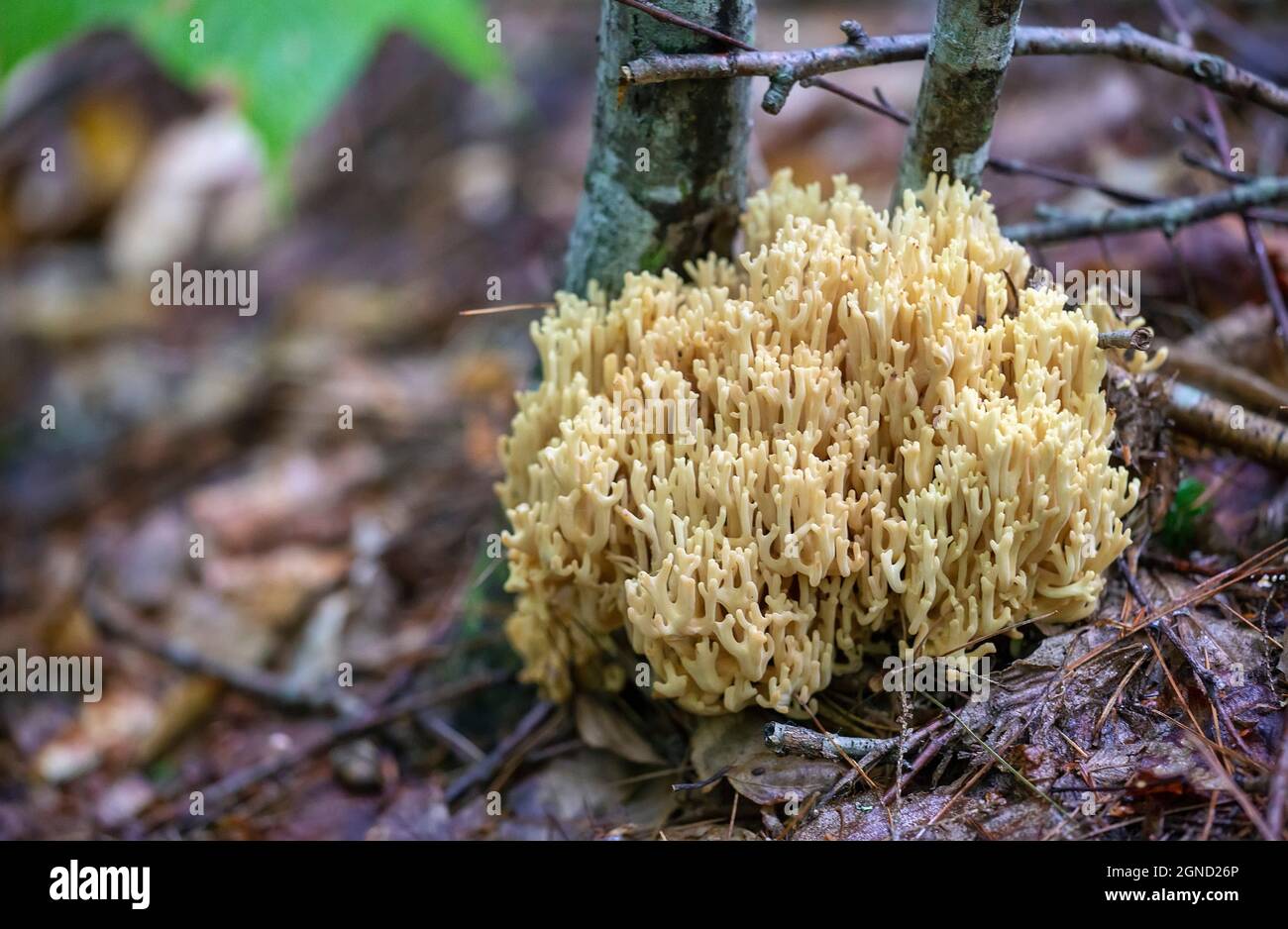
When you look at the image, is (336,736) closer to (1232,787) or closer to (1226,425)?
(1232,787)

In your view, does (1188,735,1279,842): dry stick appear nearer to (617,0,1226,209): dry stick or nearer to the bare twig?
the bare twig

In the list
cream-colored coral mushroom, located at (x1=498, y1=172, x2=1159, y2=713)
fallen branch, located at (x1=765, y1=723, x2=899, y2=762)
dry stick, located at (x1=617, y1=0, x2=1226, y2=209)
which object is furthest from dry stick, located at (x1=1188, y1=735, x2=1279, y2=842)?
dry stick, located at (x1=617, y1=0, x2=1226, y2=209)

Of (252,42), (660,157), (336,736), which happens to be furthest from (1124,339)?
(252,42)

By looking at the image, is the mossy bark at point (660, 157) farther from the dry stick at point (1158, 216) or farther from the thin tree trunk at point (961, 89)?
the dry stick at point (1158, 216)

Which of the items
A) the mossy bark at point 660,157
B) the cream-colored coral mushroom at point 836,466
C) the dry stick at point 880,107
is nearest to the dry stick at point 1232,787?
the cream-colored coral mushroom at point 836,466

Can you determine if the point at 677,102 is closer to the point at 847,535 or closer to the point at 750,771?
the point at 847,535
